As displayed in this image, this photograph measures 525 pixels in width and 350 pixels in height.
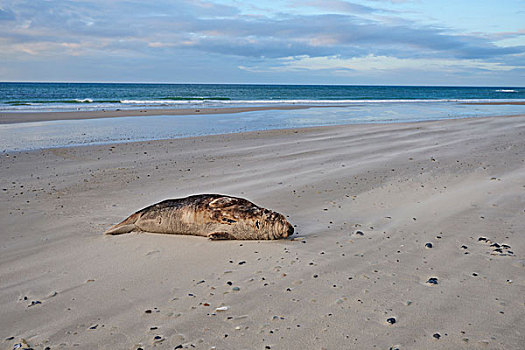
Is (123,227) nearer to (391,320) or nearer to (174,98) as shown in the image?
(391,320)

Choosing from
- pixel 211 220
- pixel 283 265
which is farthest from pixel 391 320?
pixel 211 220

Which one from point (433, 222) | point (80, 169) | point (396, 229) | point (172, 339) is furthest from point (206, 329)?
point (80, 169)

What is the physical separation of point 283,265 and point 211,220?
1159mm

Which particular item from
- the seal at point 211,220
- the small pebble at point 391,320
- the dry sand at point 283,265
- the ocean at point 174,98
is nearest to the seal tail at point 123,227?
the seal at point 211,220

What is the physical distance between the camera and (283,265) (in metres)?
4.13

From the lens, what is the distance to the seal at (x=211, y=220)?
4.83 m

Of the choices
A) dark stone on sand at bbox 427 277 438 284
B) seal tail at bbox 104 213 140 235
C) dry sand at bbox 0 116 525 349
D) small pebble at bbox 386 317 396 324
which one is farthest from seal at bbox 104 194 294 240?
small pebble at bbox 386 317 396 324

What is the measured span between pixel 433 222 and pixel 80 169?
22.7 feet

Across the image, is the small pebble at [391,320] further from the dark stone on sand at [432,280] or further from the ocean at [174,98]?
the ocean at [174,98]

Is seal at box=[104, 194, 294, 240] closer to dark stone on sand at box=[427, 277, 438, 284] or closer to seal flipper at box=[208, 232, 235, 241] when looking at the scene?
seal flipper at box=[208, 232, 235, 241]

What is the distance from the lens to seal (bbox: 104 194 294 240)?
4.83 m

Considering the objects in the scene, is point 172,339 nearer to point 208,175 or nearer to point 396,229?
point 396,229

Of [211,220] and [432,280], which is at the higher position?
[211,220]

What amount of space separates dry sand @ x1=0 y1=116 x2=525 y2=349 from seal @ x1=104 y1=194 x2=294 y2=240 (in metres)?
Answer: 0.13
